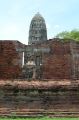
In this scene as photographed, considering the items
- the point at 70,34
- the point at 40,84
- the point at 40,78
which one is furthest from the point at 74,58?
→ the point at 70,34

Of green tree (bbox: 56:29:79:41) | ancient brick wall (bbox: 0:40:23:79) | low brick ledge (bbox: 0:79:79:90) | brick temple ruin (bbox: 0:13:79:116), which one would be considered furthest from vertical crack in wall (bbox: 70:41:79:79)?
green tree (bbox: 56:29:79:41)

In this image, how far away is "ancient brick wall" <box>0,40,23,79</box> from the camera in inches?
692

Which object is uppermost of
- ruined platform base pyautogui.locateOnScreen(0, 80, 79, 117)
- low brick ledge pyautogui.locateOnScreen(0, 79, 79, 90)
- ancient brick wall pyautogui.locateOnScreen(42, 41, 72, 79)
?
ancient brick wall pyautogui.locateOnScreen(42, 41, 72, 79)

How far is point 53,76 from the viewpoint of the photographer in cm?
1808

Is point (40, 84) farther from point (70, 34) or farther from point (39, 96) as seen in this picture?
point (70, 34)

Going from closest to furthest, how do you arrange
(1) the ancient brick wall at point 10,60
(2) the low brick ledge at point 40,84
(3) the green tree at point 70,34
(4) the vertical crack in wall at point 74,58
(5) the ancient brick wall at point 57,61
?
(2) the low brick ledge at point 40,84
(1) the ancient brick wall at point 10,60
(5) the ancient brick wall at point 57,61
(4) the vertical crack in wall at point 74,58
(3) the green tree at point 70,34

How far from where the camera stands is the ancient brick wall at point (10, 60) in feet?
57.7

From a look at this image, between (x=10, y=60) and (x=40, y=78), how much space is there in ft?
4.85

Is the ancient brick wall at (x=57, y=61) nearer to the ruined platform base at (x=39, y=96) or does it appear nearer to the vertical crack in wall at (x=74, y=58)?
the vertical crack in wall at (x=74, y=58)

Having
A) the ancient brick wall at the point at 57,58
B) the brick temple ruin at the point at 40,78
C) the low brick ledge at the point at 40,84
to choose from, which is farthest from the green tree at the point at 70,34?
the low brick ledge at the point at 40,84

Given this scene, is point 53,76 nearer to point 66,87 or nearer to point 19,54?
point 19,54

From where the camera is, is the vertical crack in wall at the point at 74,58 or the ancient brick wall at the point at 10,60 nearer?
the ancient brick wall at the point at 10,60

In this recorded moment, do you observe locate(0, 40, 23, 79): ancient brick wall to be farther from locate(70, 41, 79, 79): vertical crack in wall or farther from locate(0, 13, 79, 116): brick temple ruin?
locate(70, 41, 79, 79): vertical crack in wall

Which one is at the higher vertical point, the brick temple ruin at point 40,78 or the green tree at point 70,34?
the green tree at point 70,34
